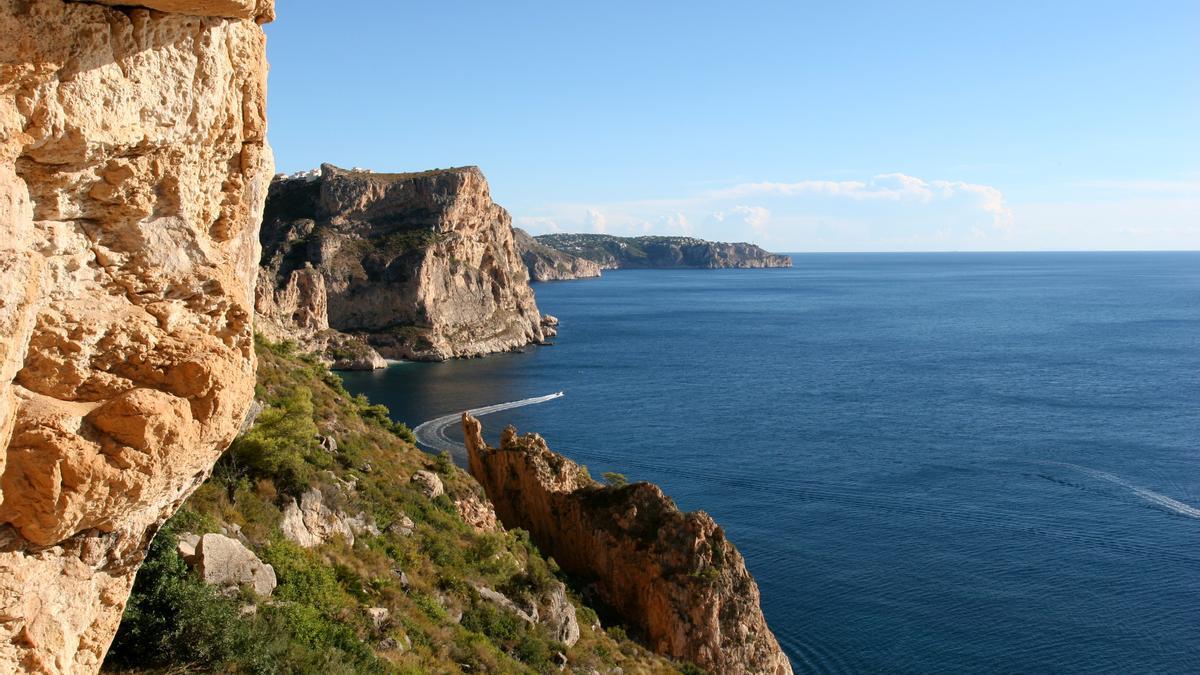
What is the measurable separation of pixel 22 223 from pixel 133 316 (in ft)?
4.04

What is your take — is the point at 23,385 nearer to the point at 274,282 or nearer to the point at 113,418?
the point at 113,418

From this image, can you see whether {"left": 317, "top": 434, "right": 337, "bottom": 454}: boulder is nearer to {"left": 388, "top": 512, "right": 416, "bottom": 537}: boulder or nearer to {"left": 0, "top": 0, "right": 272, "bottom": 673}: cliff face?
{"left": 388, "top": 512, "right": 416, "bottom": 537}: boulder

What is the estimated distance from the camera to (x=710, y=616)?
1030 inches

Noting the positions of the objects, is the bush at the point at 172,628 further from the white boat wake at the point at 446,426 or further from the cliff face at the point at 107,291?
the white boat wake at the point at 446,426

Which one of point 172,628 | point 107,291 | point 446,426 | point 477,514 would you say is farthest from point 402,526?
point 446,426

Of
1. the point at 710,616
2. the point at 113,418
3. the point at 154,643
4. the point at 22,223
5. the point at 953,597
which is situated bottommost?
the point at 953,597

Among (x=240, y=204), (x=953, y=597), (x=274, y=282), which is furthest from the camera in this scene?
(x=274, y=282)

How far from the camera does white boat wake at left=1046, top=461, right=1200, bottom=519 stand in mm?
47656

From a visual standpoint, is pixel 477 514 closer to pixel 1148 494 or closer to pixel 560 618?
pixel 560 618

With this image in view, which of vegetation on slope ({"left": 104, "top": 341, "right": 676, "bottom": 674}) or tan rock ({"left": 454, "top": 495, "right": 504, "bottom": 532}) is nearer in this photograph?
vegetation on slope ({"left": 104, "top": 341, "right": 676, "bottom": 674})

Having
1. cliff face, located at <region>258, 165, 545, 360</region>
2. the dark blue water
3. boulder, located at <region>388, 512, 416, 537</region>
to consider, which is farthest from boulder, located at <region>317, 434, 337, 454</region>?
cliff face, located at <region>258, 165, 545, 360</region>

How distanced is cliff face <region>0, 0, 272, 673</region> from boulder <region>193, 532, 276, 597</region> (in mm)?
6278

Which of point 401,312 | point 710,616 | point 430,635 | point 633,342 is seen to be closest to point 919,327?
point 633,342

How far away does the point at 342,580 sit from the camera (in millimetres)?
18297
